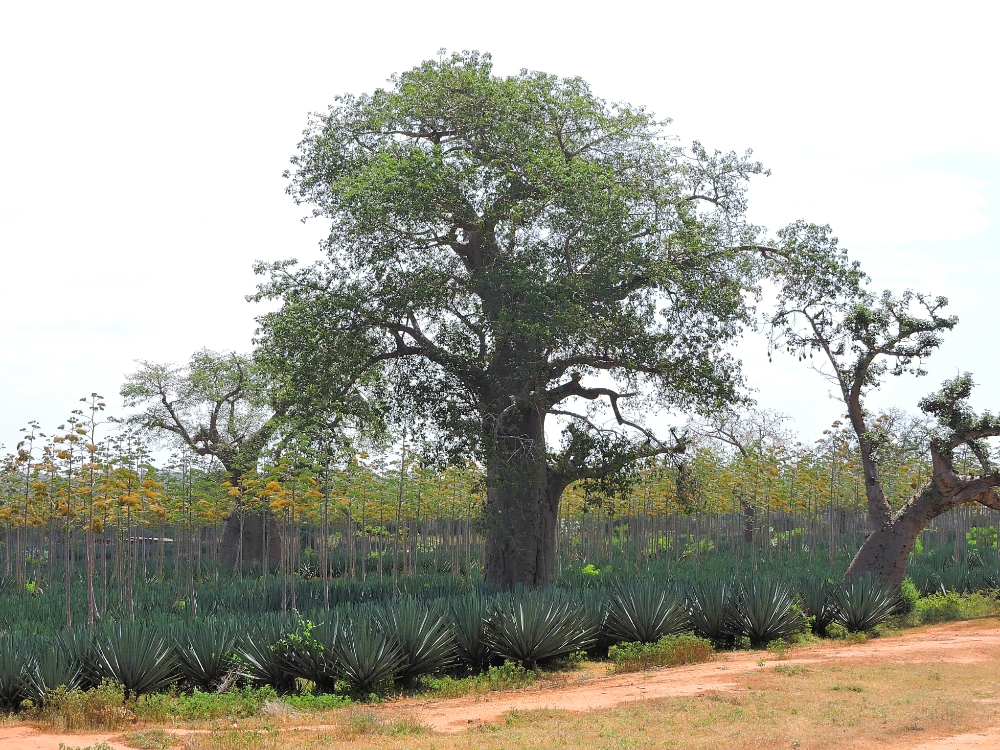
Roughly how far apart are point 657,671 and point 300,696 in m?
A: 4.94

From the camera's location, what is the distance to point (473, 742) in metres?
9.16

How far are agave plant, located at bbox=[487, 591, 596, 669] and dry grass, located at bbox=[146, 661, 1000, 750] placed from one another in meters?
2.67

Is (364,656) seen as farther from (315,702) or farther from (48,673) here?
(48,673)

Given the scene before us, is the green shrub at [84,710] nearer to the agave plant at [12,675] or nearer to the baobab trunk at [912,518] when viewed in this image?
the agave plant at [12,675]

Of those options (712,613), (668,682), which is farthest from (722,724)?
(712,613)

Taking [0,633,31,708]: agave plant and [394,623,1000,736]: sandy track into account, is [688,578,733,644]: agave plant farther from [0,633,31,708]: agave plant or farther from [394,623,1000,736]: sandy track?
[0,633,31,708]: agave plant

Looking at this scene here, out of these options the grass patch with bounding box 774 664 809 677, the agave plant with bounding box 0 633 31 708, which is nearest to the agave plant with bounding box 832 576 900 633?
the grass patch with bounding box 774 664 809 677

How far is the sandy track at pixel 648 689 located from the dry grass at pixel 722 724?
381 mm

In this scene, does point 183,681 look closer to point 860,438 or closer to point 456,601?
point 456,601

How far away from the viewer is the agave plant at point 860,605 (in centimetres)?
1728

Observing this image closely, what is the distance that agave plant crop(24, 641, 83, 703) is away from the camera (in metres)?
11.3

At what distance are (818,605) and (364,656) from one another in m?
9.09

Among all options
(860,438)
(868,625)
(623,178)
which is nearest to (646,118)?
(623,178)

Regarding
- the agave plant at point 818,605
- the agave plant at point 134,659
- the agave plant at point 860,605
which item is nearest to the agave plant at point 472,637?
the agave plant at point 134,659
